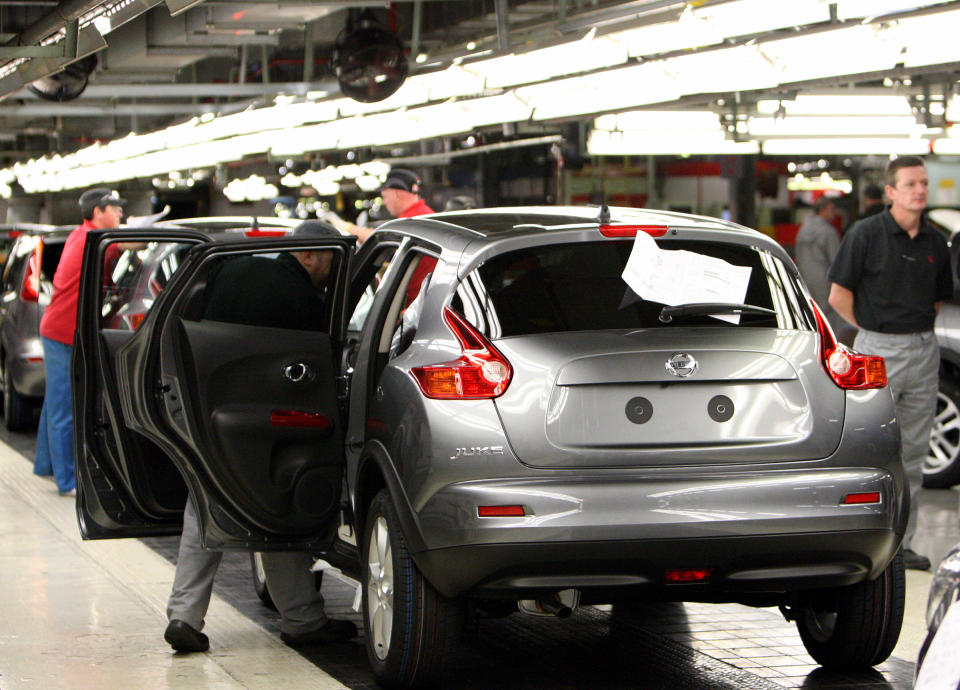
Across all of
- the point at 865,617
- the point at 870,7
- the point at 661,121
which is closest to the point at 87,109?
the point at 661,121

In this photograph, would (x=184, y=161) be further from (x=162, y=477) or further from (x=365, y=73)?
(x=162, y=477)

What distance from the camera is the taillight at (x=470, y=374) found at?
5.09 meters

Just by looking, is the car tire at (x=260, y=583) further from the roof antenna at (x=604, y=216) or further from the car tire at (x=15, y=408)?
the car tire at (x=15, y=408)

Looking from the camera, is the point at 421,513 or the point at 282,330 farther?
the point at 282,330

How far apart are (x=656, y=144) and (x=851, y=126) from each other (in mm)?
1917

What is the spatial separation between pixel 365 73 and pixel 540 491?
28.0ft

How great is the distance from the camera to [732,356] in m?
5.18

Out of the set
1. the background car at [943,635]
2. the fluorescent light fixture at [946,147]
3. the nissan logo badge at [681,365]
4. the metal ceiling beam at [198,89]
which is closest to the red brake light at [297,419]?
the nissan logo badge at [681,365]

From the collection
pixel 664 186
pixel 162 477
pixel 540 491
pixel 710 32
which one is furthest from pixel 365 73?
pixel 664 186

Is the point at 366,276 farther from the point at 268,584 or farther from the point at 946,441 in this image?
the point at 946,441

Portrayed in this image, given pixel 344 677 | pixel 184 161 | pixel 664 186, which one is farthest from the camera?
pixel 664 186

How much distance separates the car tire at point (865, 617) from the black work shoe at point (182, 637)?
7.71 feet

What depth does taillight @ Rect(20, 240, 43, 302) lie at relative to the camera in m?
13.4

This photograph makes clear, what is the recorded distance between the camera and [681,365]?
512 cm
